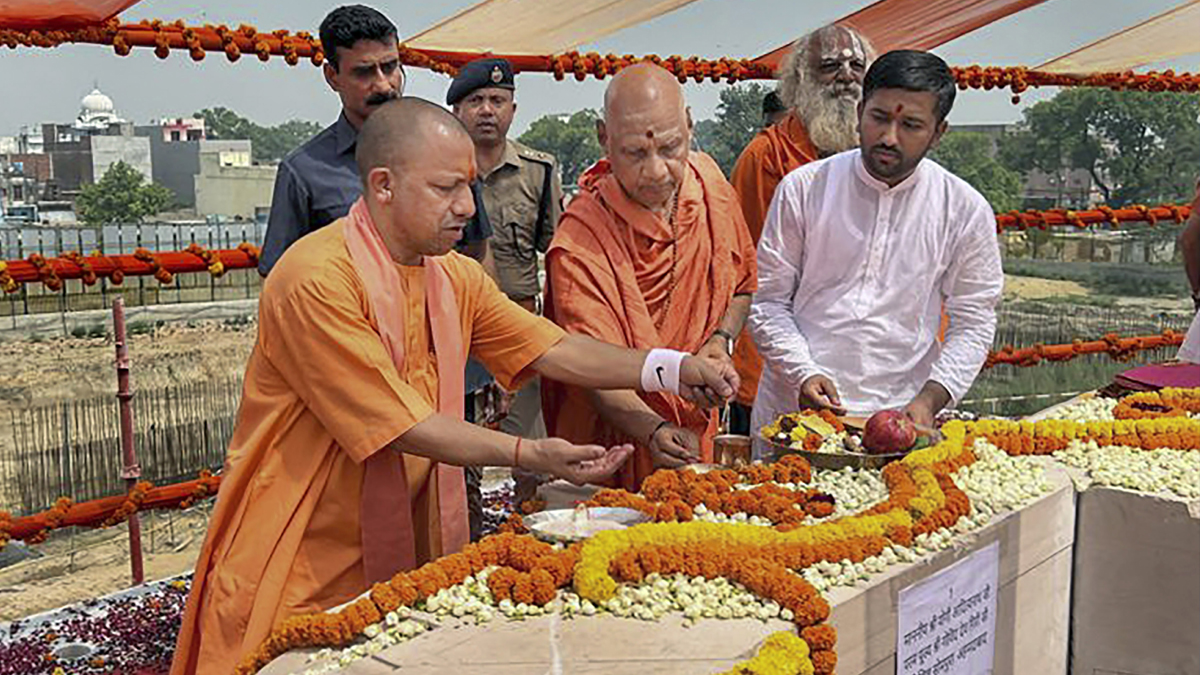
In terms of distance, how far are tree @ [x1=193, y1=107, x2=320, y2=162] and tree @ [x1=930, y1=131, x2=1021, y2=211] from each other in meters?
39.5

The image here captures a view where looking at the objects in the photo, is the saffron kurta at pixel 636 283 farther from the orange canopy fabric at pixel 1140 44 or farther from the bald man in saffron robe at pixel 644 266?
the orange canopy fabric at pixel 1140 44

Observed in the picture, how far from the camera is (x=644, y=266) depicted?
3.17m

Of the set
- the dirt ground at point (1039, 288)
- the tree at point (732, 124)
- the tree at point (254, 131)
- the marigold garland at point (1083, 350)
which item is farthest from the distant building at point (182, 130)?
the marigold garland at point (1083, 350)

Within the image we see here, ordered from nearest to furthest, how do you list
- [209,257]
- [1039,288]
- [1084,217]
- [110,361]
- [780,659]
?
1. [780,659]
2. [209,257]
3. [1084,217]
4. [1039,288]
5. [110,361]

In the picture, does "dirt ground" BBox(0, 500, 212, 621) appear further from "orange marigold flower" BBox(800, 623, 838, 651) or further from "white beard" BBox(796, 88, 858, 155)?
"orange marigold flower" BBox(800, 623, 838, 651)

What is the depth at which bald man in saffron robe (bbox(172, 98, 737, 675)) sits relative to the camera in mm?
2227

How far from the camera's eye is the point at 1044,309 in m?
16.5

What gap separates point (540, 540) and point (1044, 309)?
617 inches

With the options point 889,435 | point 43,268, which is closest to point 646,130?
point 889,435

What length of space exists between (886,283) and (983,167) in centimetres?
4416

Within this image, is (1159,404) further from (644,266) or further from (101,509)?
(101,509)

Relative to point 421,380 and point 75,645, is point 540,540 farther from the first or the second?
point 75,645

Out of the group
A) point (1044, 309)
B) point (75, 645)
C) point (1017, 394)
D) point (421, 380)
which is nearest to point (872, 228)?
point (421, 380)

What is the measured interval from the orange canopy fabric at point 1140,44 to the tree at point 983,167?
29.0 meters
